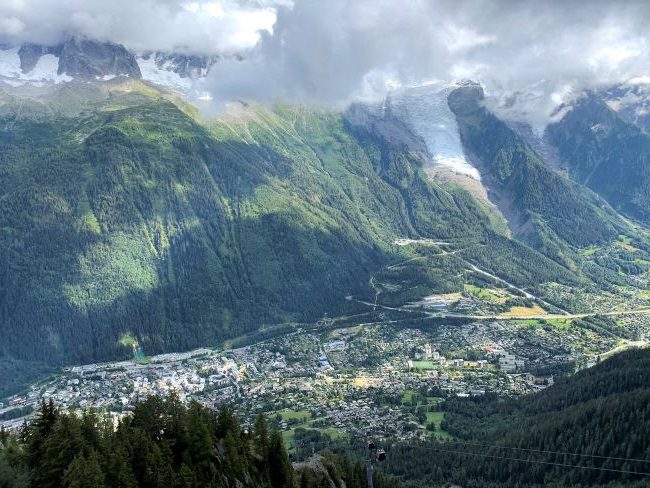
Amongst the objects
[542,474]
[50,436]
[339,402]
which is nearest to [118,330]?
[339,402]

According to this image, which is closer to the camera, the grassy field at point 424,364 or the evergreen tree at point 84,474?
the evergreen tree at point 84,474

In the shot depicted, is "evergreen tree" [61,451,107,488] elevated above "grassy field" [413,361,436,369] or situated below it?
above

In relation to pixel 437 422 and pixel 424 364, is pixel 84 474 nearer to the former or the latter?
pixel 437 422

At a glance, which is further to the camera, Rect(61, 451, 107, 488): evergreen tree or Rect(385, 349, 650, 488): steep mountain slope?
Rect(385, 349, 650, 488): steep mountain slope

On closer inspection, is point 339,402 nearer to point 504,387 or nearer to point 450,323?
point 504,387

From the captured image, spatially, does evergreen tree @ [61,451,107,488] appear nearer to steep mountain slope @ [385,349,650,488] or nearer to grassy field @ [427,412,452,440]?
steep mountain slope @ [385,349,650,488]

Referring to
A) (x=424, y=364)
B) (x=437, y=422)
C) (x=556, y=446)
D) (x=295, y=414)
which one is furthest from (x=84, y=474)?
(x=424, y=364)

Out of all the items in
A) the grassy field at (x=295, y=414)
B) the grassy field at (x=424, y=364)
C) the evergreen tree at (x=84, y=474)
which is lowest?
the grassy field at (x=295, y=414)

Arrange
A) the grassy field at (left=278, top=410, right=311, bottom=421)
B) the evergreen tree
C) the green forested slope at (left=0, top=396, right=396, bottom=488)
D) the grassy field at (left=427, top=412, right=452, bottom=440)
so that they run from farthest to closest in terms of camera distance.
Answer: the grassy field at (left=278, top=410, right=311, bottom=421)
the grassy field at (left=427, top=412, right=452, bottom=440)
the green forested slope at (left=0, top=396, right=396, bottom=488)
the evergreen tree

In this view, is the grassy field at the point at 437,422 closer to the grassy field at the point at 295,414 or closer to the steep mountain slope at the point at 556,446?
the steep mountain slope at the point at 556,446

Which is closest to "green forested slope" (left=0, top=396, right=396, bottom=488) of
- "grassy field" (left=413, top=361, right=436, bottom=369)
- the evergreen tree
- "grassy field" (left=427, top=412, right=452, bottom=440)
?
the evergreen tree

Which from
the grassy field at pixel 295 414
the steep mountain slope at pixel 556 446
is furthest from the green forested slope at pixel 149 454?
the grassy field at pixel 295 414

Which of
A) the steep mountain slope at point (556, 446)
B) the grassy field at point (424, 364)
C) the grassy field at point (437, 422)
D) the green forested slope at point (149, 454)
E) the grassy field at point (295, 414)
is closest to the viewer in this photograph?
the green forested slope at point (149, 454)
